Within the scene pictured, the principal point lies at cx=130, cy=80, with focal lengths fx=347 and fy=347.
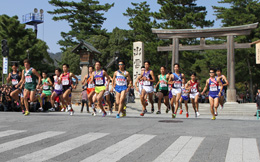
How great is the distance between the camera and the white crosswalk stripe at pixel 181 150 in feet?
17.7

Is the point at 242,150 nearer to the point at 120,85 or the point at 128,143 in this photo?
the point at 128,143

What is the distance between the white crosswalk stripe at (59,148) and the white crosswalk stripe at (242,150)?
2707 millimetres

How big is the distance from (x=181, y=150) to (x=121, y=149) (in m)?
1.05

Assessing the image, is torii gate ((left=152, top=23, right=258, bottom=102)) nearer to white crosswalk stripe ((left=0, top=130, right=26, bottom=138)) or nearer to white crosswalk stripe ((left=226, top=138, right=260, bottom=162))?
white crosswalk stripe ((left=226, top=138, right=260, bottom=162))

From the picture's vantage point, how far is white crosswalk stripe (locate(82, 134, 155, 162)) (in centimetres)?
542

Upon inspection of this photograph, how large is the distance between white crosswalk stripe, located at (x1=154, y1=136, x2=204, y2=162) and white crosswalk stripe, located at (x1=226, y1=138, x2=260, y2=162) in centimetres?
60

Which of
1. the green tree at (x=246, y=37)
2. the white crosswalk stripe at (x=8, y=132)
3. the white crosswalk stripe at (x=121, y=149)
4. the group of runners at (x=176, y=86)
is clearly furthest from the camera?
the green tree at (x=246, y=37)

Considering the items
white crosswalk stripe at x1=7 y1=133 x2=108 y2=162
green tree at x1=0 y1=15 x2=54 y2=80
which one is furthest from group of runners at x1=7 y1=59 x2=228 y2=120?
green tree at x1=0 y1=15 x2=54 y2=80

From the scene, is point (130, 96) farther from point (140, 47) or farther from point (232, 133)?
point (232, 133)

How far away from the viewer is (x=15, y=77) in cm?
1439

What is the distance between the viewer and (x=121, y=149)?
6117 millimetres

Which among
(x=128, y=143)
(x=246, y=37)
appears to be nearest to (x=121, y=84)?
(x=128, y=143)

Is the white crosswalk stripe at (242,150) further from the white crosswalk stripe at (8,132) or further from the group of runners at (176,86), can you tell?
the group of runners at (176,86)

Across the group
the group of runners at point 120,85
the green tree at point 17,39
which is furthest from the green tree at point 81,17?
the group of runners at point 120,85
